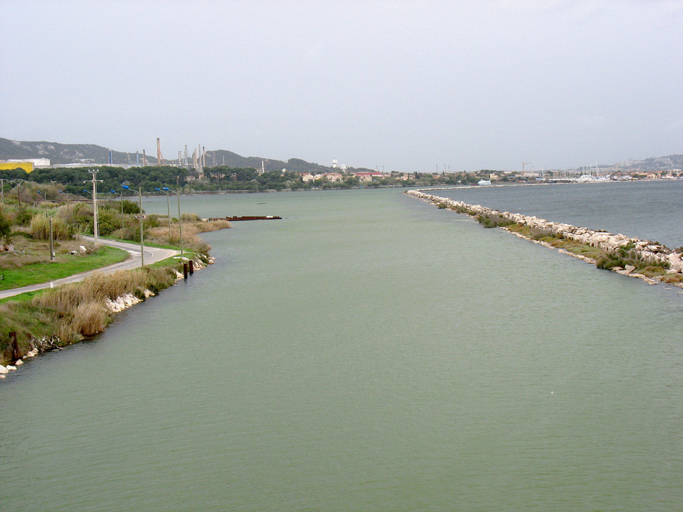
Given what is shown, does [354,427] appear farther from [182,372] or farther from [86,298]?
[86,298]

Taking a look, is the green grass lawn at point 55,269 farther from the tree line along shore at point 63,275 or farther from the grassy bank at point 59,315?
the grassy bank at point 59,315

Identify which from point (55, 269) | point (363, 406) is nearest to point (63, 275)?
point (55, 269)

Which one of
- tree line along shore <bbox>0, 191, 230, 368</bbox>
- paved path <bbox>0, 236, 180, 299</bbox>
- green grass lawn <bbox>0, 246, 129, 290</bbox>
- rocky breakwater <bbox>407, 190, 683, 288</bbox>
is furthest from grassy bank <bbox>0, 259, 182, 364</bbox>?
rocky breakwater <bbox>407, 190, 683, 288</bbox>

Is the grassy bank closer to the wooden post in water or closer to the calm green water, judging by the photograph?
the wooden post in water

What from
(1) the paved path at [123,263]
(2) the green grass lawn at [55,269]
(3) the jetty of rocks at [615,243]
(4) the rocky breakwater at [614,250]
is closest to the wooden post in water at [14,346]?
(1) the paved path at [123,263]

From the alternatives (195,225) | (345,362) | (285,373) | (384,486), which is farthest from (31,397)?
(195,225)
